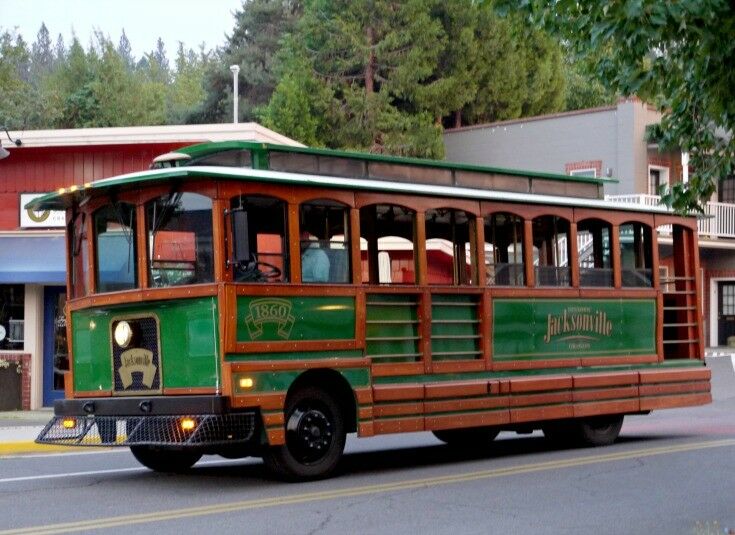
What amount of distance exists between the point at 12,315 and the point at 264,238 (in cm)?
1218

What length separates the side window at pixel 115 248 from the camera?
1269 centimetres

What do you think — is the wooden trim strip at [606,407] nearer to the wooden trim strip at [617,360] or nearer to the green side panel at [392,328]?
the wooden trim strip at [617,360]

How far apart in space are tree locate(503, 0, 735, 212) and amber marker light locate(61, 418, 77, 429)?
5653 millimetres

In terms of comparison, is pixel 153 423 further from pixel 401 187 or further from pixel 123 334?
pixel 401 187

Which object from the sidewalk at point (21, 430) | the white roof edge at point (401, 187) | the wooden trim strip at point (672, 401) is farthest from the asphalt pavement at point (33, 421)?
the wooden trim strip at point (672, 401)

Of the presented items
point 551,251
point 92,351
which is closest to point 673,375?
point 551,251

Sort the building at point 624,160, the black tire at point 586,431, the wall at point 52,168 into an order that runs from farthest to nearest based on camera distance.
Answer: the building at point 624,160 < the wall at point 52,168 < the black tire at point 586,431

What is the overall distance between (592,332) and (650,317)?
4.16ft

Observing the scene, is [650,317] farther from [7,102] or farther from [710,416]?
[7,102]

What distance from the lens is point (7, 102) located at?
53031 millimetres

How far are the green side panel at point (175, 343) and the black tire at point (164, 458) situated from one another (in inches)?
39.4

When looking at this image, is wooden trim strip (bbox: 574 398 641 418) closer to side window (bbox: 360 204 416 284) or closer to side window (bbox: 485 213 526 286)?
side window (bbox: 485 213 526 286)

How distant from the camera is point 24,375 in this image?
22750mm

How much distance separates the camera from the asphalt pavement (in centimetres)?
1641
